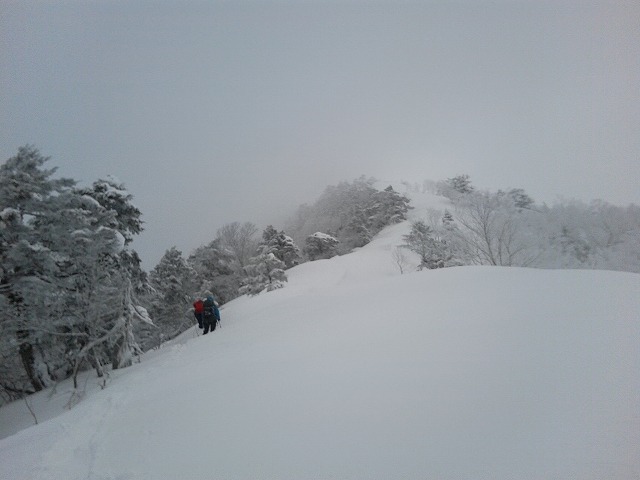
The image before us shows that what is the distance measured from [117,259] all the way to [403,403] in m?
14.9

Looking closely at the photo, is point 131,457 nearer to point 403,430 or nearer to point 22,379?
point 403,430

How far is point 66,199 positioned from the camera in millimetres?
12758

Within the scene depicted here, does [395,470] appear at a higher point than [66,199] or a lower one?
lower

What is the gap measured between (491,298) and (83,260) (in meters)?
14.4

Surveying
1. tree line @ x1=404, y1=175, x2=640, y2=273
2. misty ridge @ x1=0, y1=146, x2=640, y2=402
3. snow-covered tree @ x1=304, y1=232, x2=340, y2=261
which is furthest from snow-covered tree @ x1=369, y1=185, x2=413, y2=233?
tree line @ x1=404, y1=175, x2=640, y2=273

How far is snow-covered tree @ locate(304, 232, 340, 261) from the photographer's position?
1564 inches

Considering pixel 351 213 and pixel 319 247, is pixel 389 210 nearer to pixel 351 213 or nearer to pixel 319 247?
pixel 351 213

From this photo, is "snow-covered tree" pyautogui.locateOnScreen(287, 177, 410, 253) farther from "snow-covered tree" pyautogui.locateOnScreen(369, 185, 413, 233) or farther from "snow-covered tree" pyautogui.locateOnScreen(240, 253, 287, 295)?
"snow-covered tree" pyautogui.locateOnScreen(240, 253, 287, 295)

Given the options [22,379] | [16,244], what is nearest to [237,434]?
[16,244]

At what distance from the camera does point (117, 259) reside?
13141mm

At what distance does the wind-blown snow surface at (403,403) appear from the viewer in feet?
8.12

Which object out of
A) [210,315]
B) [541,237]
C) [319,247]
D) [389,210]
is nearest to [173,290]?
[319,247]

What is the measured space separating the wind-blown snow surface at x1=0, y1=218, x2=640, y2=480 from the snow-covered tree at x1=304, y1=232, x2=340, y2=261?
33357 mm

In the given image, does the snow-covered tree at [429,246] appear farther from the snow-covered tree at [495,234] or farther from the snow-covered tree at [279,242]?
the snow-covered tree at [279,242]
